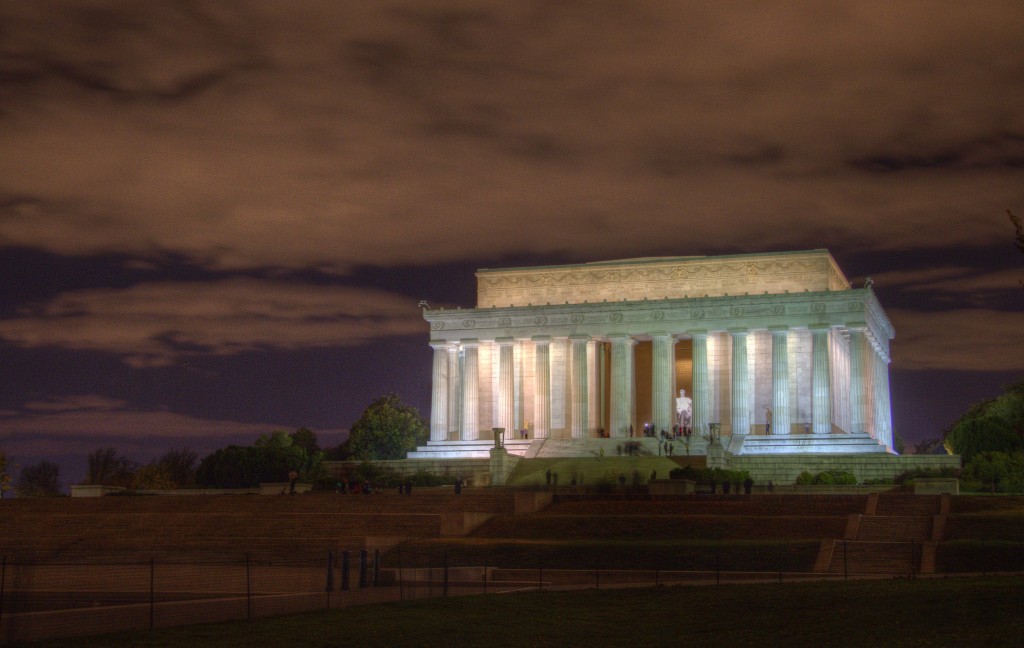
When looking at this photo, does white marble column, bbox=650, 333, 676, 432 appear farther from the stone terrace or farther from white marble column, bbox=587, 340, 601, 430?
the stone terrace

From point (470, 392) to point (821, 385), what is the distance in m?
23.2

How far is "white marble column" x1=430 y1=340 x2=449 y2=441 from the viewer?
89.6m

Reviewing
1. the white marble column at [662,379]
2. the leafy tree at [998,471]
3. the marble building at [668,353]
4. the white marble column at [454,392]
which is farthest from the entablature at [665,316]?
the leafy tree at [998,471]

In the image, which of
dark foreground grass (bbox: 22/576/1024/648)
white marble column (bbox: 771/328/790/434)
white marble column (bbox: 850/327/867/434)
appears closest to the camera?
dark foreground grass (bbox: 22/576/1024/648)

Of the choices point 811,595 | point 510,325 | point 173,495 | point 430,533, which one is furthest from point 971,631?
point 510,325

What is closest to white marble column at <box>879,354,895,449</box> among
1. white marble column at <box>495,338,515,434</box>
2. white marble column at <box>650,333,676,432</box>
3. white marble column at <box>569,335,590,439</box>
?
white marble column at <box>650,333,676,432</box>

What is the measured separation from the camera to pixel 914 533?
142 feet

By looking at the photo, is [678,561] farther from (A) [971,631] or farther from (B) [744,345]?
(B) [744,345]

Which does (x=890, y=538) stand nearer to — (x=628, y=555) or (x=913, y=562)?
(x=913, y=562)

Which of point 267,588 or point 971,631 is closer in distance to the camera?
point 971,631

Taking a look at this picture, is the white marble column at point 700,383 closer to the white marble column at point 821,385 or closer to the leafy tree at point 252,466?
the white marble column at point 821,385

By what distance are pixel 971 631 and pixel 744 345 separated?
60.9 metres

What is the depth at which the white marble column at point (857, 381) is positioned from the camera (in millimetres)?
80188

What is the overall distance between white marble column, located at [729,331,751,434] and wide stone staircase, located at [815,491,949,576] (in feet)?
98.9
